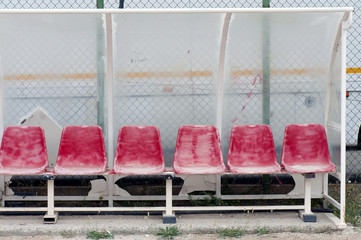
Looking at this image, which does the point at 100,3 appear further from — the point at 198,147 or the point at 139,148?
the point at 198,147

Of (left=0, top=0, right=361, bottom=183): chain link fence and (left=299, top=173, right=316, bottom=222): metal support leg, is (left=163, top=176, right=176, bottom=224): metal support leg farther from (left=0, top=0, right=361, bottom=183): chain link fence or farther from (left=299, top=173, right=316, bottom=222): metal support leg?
(left=299, top=173, right=316, bottom=222): metal support leg

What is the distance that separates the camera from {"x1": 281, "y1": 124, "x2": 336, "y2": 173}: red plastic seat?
17.0 ft

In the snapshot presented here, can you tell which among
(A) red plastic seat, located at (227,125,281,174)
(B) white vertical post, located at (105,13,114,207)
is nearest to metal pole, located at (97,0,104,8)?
(B) white vertical post, located at (105,13,114,207)

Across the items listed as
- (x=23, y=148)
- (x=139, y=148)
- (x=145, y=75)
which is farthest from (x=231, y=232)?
(x=23, y=148)

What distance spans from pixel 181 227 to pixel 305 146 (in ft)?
5.23

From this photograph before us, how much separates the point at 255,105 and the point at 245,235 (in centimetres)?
151

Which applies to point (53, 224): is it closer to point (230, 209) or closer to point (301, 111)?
point (230, 209)

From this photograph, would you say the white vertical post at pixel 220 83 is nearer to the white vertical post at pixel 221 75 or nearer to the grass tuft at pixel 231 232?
the white vertical post at pixel 221 75

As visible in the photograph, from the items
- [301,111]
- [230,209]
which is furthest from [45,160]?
[301,111]

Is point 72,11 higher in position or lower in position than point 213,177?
higher

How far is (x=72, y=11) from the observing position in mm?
4348

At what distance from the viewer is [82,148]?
5.18 meters

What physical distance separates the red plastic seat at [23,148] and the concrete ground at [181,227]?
0.54m

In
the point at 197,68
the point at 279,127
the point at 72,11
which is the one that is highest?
the point at 72,11
